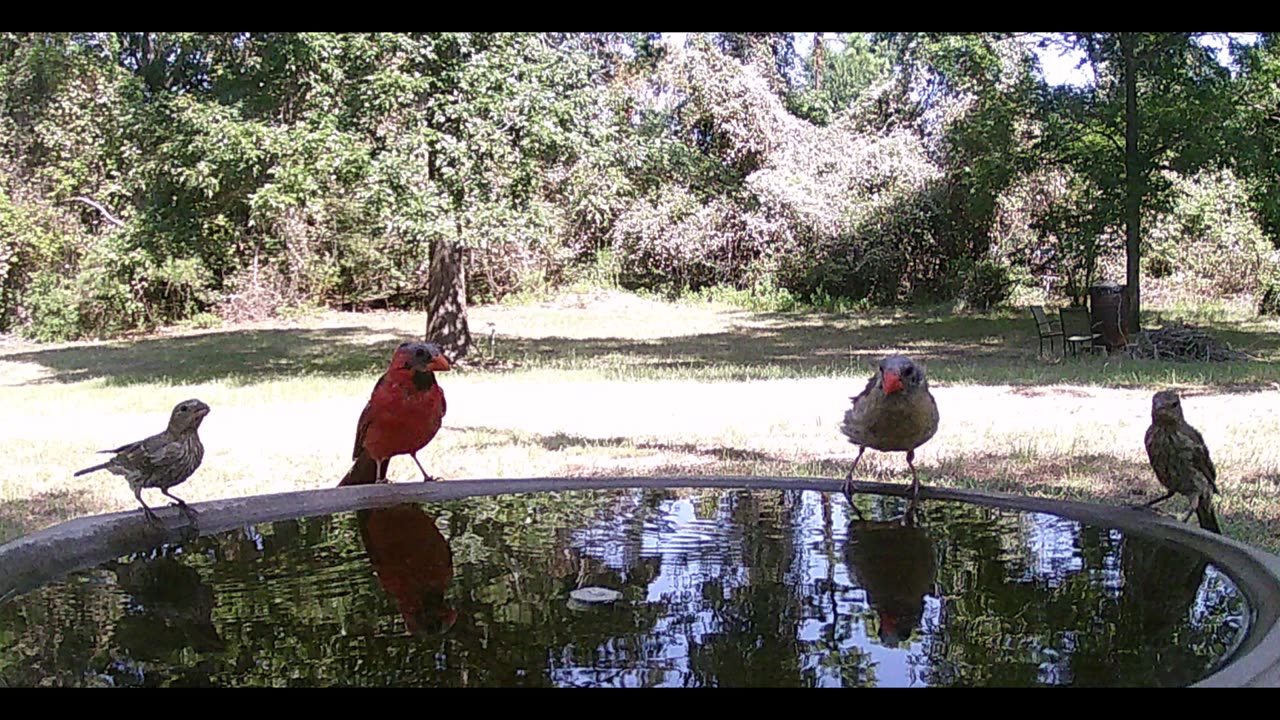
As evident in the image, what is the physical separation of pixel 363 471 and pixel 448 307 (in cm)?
1084

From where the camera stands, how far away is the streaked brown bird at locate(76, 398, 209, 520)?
10.7ft

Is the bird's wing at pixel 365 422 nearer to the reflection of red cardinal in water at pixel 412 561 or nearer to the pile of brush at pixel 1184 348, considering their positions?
the reflection of red cardinal in water at pixel 412 561

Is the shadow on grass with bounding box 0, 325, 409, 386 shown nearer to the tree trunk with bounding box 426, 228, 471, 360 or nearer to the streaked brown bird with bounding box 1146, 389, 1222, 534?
the tree trunk with bounding box 426, 228, 471, 360

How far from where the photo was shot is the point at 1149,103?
13945mm

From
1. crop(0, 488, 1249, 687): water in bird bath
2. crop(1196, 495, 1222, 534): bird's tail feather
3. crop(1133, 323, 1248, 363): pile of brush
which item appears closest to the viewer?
crop(0, 488, 1249, 687): water in bird bath

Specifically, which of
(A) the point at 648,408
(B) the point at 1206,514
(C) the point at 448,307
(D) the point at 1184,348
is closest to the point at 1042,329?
(D) the point at 1184,348

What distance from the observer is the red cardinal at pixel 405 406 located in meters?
3.74

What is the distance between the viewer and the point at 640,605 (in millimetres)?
2441

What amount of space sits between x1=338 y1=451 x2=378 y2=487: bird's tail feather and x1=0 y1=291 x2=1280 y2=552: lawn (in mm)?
2436

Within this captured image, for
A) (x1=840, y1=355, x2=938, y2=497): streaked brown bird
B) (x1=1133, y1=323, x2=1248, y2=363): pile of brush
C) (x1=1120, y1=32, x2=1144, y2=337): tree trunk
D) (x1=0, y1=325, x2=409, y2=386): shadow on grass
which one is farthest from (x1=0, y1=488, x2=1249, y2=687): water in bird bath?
(x1=1120, y1=32, x2=1144, y2=337): tree trunk

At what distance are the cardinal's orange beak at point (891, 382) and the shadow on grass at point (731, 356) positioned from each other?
27.1 ft

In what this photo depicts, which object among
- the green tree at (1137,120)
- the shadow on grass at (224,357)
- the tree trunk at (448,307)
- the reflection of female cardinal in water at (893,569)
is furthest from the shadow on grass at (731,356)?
the reflection of female cardinal in water at (893,569)

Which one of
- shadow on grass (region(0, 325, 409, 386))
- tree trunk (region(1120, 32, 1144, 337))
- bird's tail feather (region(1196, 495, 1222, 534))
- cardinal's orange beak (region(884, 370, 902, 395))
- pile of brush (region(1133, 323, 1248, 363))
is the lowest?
shadow on grass (region(0, 325, 409, 386))
